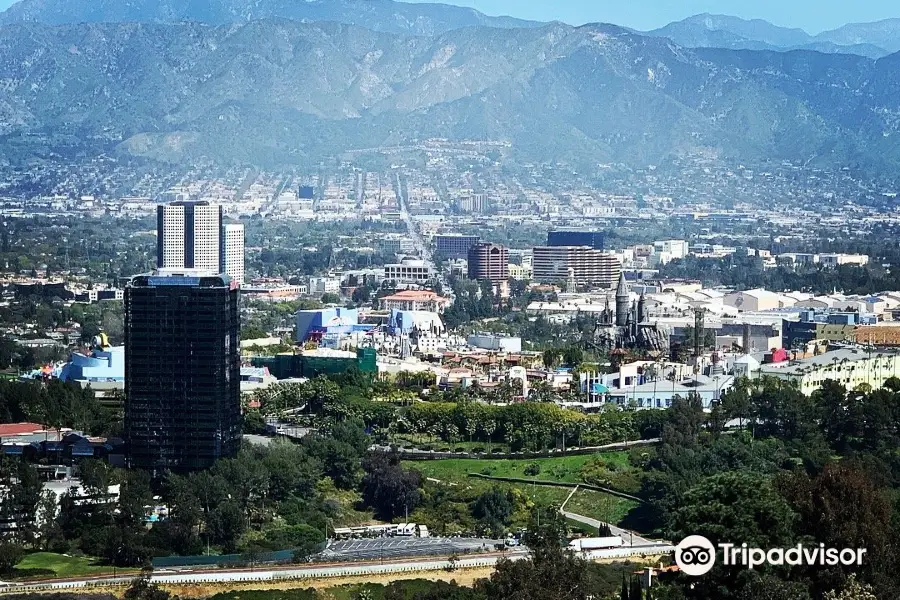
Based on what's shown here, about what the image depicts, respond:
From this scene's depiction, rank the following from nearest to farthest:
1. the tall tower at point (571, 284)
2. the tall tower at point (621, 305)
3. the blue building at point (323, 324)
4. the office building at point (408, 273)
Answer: the tall tower at point (621, 305)
the blue building at point (323, 324)
the tall tower at point (571, 284)
the office building at point (408, 273)

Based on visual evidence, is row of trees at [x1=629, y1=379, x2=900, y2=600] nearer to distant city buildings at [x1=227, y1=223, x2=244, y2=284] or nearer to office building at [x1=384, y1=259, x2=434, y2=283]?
office building at [x1=384, y1=259, x2=434, y2=283]

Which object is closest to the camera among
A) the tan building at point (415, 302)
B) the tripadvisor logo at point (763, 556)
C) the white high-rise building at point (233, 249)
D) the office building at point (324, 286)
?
the tripadvisor logo at point (763, 556)

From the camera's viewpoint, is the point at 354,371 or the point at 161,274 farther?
the point at 354,371

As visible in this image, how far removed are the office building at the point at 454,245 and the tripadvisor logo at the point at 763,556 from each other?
6281 centimetres

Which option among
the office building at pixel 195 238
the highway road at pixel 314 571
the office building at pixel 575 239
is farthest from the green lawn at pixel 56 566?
the office building at pixel 575 239

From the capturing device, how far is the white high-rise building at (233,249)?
245 feet

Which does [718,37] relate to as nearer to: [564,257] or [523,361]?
[564,257]

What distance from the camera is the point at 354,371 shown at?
132 feet

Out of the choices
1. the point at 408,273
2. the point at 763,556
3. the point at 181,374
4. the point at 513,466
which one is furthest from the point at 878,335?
the point at 763,556

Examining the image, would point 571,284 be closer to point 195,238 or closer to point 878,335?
point 195,238

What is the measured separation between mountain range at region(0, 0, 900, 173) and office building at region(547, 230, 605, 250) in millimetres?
49056

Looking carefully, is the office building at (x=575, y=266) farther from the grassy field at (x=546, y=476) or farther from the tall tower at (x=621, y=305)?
the grassy field at (x=546, y=476)

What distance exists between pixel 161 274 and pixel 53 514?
6691 millimetres

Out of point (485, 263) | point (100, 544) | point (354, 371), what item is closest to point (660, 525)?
point (100, 544)
